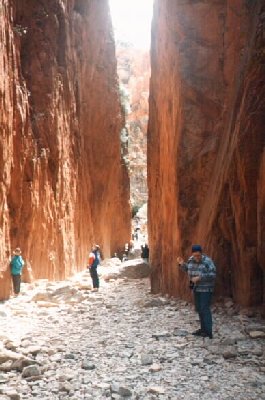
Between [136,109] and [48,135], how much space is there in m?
51.3

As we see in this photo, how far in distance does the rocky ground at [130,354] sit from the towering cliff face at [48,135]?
388 centimetres

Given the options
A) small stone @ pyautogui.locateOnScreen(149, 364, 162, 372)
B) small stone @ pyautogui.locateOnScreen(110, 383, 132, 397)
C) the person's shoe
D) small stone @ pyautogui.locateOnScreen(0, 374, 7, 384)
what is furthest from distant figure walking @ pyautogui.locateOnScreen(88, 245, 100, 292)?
small stone @ pyautogui.locateOnScreen(110, 383, 132, 397)

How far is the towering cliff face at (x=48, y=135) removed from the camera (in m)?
15.1

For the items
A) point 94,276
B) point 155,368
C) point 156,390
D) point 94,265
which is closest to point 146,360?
point 155,368

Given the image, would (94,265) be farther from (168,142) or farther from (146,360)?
(146,360)

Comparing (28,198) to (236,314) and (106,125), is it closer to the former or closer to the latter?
(236,314)

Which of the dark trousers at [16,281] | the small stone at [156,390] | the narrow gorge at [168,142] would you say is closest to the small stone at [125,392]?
the small stone at [156,390]

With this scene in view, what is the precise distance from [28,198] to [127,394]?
11.5m

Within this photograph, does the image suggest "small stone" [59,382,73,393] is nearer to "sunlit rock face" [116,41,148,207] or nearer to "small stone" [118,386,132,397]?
"small stone" [118,386,132,397]

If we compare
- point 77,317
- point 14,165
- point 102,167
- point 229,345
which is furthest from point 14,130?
point 102,167

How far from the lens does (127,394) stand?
225 inches

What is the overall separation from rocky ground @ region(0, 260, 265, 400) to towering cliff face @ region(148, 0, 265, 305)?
1270mm

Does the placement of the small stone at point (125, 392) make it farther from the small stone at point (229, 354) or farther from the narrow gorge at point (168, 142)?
the narrow gorge at point (168, 142)

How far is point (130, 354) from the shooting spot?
24.1 ft
